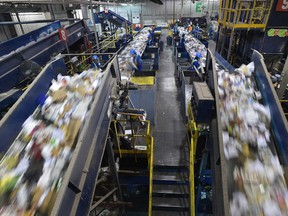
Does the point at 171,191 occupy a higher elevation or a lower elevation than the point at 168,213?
higher

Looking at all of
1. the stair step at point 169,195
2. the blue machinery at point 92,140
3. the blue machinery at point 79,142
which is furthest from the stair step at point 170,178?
the blue machinery at point 79,142

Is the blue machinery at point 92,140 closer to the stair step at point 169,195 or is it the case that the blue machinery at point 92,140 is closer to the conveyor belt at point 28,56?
the stair step at point 169,195

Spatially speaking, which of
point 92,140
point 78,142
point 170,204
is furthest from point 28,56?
point 170,204

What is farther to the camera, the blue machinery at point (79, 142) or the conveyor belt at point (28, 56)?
the conveyor belt at point (28, 56)

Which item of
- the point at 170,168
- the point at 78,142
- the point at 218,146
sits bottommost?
the point at 170,168

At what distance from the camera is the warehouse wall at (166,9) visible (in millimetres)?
24734

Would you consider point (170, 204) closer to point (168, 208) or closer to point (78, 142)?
point (168, 208)

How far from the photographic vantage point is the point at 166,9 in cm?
2545

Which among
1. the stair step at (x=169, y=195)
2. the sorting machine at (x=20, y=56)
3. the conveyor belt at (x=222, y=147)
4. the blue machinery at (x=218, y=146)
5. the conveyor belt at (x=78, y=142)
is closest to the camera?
the conveyor belt at (x=78, y=142)

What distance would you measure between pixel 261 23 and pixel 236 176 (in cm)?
572

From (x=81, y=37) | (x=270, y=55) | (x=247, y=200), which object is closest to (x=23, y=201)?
(x=247, y=200)

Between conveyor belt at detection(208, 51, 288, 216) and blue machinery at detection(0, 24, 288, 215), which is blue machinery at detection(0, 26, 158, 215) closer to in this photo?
blue machinery at detection(0, 24, 288, 215)

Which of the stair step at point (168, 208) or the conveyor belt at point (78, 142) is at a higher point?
the conveyor belt at point (78, 142)

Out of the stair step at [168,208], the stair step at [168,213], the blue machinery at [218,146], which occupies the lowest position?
the stair step at [168,213]
